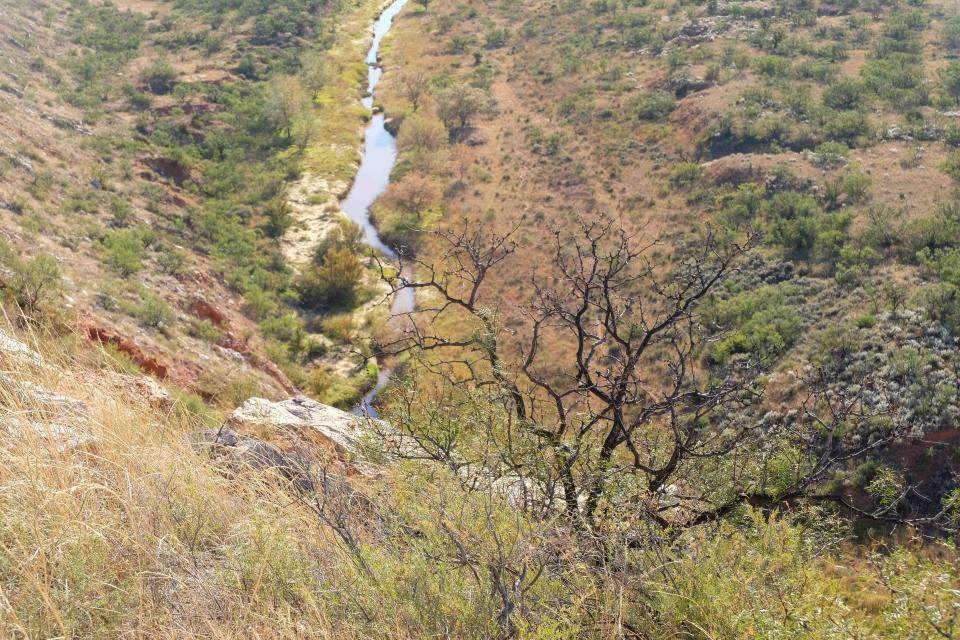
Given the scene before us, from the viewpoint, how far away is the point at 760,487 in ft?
16.8

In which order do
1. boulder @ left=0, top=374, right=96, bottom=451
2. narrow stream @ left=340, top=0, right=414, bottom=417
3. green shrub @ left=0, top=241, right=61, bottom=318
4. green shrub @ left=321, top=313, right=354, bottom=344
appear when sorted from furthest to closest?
narrow stream @ left=340, top=0, right=414, bottom=417, green shrub @ left=321, top=313, right=354, bottom=344, green shrub @ left=0, top=241, right=61, bottom=318, boulder @ left=0, top=374, right=96, bottom=451

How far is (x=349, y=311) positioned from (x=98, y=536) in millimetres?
19980

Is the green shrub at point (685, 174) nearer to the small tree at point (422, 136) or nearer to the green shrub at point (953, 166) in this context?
the green shrub at point (953, 166)

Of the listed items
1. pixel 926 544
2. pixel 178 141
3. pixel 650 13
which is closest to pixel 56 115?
pixel 178 141

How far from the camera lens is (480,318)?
585cm

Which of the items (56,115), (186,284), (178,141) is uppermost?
(56,115)

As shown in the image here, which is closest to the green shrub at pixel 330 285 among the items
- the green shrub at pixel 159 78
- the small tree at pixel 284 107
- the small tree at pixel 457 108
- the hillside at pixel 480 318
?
the hillside at pixel 480 318

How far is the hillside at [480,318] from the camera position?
11.1 ft

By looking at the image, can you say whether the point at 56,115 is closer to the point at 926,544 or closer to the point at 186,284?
the point at 186,284

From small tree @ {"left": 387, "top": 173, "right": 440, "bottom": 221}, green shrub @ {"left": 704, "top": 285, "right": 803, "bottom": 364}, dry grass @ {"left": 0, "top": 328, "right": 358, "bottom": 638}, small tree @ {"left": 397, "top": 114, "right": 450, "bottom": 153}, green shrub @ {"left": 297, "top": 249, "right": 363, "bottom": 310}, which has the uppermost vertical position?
dry grass @ {"left": 0, "top": 328, "right": 358, "bottom": 638}

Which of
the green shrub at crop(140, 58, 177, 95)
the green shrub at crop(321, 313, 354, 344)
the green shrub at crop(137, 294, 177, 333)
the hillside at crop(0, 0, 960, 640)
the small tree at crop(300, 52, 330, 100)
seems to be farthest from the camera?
the small tree at crop(300, 52, 330, 100)

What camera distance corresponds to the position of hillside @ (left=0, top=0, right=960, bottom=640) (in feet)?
11.1

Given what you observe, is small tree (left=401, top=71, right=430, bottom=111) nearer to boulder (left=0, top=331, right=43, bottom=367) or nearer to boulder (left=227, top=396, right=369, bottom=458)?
boulder (left=227, top=396, right=369, bottom=458)

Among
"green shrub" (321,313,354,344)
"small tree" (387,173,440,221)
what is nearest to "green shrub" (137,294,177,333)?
"green shrub" (321,313,354,344)
